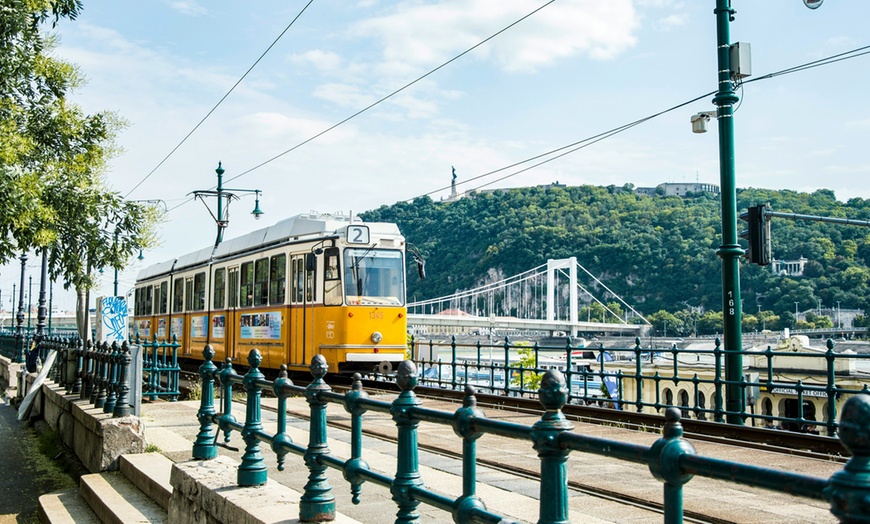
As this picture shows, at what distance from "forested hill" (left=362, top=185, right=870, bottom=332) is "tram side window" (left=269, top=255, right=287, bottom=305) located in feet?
130

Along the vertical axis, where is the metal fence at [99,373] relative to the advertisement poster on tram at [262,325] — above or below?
below

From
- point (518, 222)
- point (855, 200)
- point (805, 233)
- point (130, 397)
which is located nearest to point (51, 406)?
point (130, 397)

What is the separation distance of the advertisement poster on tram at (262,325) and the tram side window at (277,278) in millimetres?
308

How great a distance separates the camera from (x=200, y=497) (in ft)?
19.6

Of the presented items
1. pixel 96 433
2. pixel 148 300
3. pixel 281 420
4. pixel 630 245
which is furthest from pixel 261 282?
pixel 630 245

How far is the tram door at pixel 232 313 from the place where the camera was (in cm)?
2012

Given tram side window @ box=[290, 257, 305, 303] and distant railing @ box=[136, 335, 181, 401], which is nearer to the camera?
distant railing @ box=[136, 335, 181, 401]

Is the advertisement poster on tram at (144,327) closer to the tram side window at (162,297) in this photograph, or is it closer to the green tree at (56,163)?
the tram side window at (162,297)

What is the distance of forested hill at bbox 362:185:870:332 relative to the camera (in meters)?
58.2

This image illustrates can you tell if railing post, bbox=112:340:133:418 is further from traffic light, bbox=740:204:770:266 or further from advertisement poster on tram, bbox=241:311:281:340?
traffic light, bbox=740:204:770:266

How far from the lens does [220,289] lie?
21375 millimetres

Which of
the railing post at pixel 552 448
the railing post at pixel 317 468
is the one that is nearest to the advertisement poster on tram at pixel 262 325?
the railing post at pixel 317 468

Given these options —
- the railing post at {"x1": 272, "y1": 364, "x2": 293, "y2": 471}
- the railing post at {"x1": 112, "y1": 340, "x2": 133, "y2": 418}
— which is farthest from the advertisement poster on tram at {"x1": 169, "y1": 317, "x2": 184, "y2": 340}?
the railing post at {"x1": 272, "y1": 364, "x2": 293, "y2": 471}

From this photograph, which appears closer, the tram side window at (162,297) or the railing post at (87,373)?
the railing post at (87,373)
